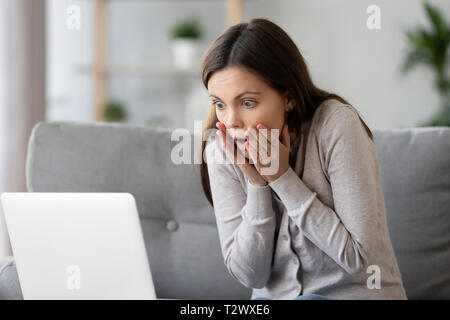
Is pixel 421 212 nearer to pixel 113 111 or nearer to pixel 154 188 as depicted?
pixel 154 188

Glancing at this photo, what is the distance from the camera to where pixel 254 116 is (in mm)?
1057

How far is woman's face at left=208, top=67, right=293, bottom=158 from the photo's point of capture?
41.2 inches

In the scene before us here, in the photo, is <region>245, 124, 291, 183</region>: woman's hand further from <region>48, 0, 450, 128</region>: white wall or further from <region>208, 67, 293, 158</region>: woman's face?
<region>48, 0, 450, 128</region>: white wall

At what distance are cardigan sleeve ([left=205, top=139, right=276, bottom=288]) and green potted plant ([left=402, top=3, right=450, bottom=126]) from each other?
2.69 meters

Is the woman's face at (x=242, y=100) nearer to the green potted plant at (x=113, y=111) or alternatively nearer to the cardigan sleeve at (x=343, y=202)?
the cardigan sleeve at (x=343, y=202)

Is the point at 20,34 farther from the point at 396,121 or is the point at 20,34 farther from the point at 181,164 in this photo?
the point at 396,121

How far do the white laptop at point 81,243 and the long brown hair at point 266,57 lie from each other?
1.17ft

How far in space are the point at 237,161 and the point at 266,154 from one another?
0.07 metres

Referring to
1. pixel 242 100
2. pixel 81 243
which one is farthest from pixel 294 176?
pixel 81 243

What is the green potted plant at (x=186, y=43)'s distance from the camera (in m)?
3.70

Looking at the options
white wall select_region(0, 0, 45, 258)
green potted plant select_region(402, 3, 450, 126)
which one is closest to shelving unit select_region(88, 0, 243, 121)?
green potted plant select_region(402, 3, 450, 126)

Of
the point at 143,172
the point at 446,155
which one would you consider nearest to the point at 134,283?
the point at 143,172

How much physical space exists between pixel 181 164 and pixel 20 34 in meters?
0.99

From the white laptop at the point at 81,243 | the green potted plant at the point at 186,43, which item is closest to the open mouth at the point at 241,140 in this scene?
the white laptop at the point at 81,243
